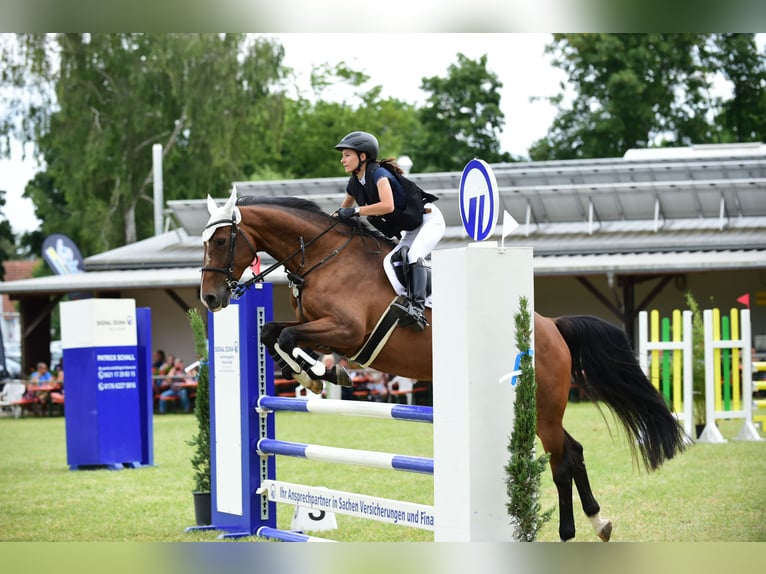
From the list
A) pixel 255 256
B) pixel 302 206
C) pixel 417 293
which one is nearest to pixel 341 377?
pixel 417 293

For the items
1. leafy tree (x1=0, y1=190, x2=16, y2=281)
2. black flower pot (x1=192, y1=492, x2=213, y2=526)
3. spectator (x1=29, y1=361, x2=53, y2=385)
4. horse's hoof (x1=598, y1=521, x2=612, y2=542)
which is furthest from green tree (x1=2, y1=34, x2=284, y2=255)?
horse's hoof (x1=598, y1=521, x2=612, y2=542)

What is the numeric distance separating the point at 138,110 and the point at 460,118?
12.4 metres

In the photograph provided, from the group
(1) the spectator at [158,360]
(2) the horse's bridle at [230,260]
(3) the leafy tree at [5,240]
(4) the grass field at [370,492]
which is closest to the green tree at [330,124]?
(3) the leafy tree at [5,240]

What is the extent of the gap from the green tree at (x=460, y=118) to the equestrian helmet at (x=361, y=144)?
3177cm

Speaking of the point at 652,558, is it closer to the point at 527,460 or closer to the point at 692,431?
the point at 527,460

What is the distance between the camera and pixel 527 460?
4.37 metres

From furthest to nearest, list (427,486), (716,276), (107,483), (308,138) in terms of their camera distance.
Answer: (308,138) < (716,276) < (107,483) < (427,486)

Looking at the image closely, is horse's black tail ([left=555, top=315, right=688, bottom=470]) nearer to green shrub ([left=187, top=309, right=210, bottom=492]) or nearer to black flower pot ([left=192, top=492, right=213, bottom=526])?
green shrub ([left=187, top=309, right=210, bottom=492])

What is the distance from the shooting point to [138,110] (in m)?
31.1

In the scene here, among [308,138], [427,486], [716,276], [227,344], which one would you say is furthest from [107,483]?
[308,138]

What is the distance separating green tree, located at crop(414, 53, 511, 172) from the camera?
123 feet

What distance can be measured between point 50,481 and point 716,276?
1370 cm

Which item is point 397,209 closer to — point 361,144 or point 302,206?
point 361,144

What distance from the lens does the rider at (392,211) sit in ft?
18.7
